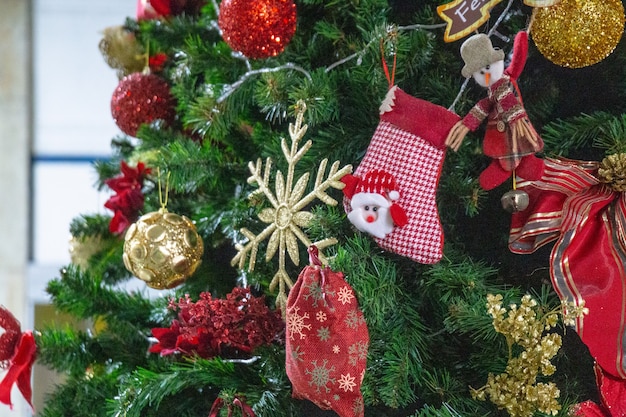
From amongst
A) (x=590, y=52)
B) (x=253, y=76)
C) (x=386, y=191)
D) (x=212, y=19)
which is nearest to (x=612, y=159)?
(x=590, y=52)

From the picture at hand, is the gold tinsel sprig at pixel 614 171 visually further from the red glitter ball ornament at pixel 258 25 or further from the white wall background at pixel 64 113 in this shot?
the white wall background at pixel 64 113

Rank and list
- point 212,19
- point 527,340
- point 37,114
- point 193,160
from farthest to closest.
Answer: point 37,114
point 212,19
point 193,160
point 527,340

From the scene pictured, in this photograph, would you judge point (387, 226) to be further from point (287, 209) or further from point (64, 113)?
point (64, 113)

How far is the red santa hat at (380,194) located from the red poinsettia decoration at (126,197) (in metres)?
0.44

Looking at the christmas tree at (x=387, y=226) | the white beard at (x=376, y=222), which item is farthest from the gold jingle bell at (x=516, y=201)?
the white beard at (x=376, y=222)

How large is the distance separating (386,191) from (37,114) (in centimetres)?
164

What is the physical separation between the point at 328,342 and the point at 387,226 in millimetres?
129

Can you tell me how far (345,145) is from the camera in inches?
32.5

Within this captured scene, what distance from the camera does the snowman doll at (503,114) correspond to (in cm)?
66

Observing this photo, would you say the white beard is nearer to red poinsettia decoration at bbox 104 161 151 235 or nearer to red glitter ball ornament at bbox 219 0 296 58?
red glitter ball ornament at bbox 219 0 296 58

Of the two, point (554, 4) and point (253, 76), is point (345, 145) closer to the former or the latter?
point (253, 76)

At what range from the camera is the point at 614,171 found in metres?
0.67

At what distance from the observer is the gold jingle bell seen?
68 cm

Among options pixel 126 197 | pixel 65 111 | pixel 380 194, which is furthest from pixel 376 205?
pixel 65 111
